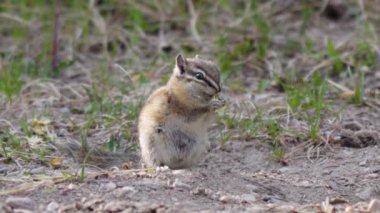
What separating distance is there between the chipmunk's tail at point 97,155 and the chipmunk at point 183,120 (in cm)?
49

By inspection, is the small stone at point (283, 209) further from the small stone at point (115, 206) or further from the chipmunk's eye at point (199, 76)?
the chipmunk's eye at point (199, 76)

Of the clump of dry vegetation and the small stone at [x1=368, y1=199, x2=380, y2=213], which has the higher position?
the clump of dry vegetation

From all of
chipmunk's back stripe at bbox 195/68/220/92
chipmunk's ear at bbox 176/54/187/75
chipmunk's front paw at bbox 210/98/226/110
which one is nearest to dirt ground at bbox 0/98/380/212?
chipmunk's front paw at bbox 210/98/226/110

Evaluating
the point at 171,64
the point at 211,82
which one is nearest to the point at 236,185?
the point at 211,82

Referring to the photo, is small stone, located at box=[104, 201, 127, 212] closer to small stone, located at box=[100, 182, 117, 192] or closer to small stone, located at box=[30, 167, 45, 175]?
small stone, located at box=[100, 182, 117, 192]

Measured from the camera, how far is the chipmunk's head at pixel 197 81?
232 inches

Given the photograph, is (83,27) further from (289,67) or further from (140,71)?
(289,67)

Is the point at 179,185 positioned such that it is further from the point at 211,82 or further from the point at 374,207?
the point at 374,207

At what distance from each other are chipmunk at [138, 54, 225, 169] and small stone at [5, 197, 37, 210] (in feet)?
3.92

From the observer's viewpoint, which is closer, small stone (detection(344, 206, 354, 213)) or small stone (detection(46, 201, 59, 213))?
small stone (detection(46, 201, 59, 213))

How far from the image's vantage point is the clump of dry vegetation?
702 cm

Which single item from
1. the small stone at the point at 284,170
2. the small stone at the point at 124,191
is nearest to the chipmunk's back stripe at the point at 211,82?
the small stone at the point at 284,170

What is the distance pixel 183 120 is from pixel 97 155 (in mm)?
952

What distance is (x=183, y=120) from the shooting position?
5.98 m
